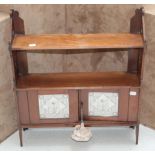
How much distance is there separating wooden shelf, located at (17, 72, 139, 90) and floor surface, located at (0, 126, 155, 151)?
58 centimetres

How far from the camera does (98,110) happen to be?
115 inches

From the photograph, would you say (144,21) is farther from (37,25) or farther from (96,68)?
(37,25)

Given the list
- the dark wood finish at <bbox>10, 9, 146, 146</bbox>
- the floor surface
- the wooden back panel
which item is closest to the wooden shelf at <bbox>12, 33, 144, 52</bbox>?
the dark wood finish at <bbox>10, 9, 146, 146</bbox>

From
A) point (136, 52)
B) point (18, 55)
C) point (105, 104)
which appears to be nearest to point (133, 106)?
point (105, 104)

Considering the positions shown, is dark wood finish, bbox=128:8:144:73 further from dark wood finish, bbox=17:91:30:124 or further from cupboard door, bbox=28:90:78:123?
dark wood finish, bbox=17:91:30:124

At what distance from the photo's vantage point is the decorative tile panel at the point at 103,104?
112 inches

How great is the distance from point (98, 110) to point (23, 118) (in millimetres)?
656

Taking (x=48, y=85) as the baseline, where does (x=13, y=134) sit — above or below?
below

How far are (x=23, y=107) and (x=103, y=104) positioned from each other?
0.69 m

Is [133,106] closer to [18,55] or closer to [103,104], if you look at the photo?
[103,104]

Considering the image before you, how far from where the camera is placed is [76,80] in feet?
9.61

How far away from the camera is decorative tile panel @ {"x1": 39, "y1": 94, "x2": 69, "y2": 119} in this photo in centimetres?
283

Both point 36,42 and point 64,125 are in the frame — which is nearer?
point 36,42
